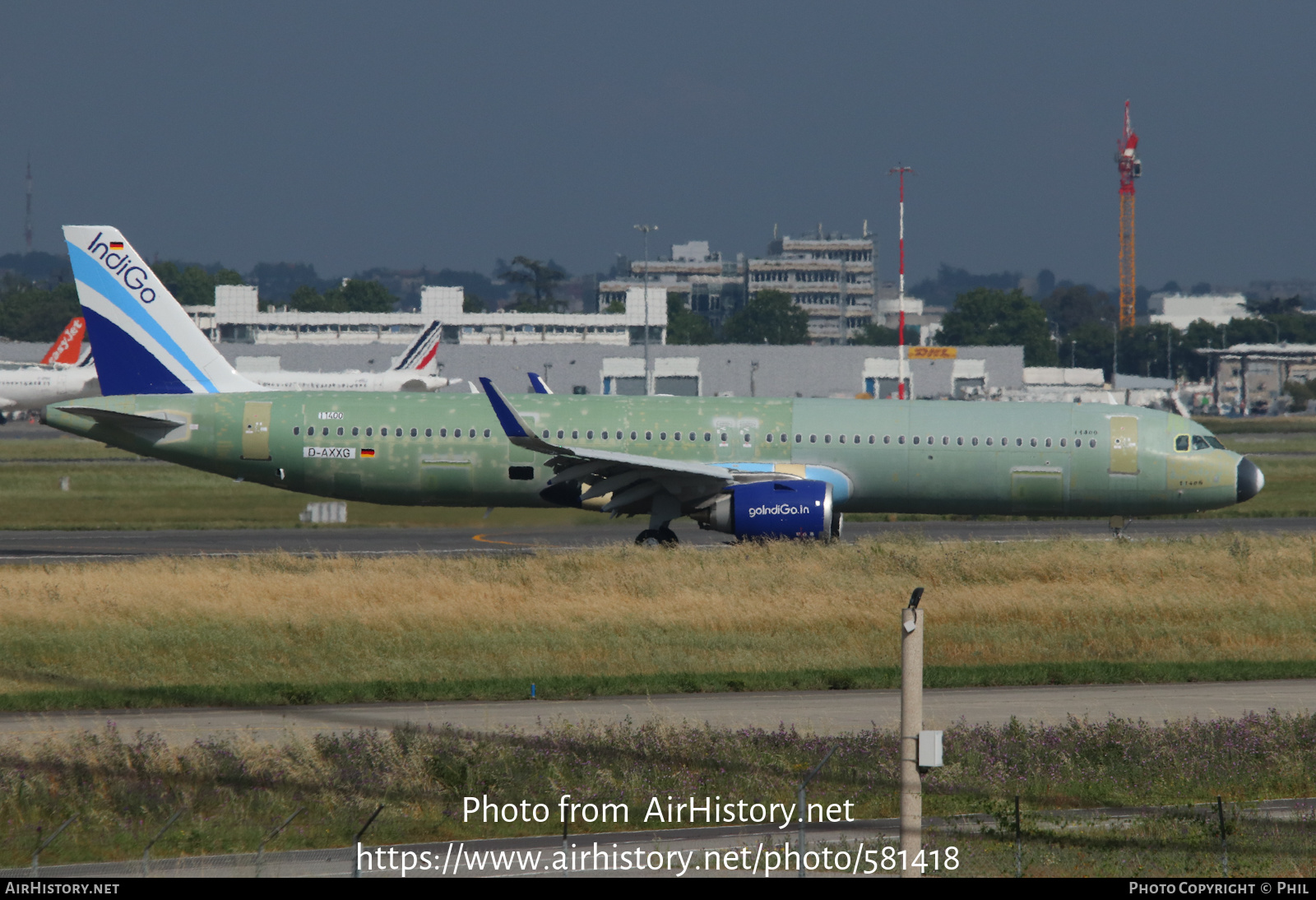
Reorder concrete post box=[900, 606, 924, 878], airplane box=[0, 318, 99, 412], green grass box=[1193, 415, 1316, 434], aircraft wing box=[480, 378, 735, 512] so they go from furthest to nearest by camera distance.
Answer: green grass box=[1193, 415, 1316, 434]
airplane box=[0, 318, 99, 412]
aircraft wing box=[480, 378, 735, 512]
concrete post box=[900, 606, 924, 878]

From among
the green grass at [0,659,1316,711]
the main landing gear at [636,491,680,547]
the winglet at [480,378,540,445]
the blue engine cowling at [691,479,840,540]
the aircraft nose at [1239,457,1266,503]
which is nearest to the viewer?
the green grass at [0,659,1316,711]

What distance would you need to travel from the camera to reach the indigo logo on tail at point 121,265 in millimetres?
37500

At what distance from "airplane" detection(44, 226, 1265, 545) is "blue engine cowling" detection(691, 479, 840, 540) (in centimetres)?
112

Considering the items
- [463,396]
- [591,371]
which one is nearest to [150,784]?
[463,396]

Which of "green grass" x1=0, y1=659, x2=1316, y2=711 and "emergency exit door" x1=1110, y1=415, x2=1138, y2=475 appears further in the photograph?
"emergency exit door" x1=1110, y1=415, x2=1138, y2=475

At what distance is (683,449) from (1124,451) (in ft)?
38.2

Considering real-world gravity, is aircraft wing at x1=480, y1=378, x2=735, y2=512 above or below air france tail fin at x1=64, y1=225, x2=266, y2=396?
below

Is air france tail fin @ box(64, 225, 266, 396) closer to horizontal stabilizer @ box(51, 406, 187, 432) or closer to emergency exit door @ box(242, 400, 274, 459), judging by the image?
horizontal stabilizer @ box(51, 406, 187, 432)

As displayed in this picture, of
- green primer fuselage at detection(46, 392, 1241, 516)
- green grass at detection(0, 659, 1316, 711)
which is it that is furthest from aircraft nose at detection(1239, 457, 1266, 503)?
green grass at detection(0, 659, 1316, 711)

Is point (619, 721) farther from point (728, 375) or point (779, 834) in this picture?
point (728, 375)

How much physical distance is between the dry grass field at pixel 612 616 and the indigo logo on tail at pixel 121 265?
8.47 meters

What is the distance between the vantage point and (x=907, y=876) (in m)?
11.6

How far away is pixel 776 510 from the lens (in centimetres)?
3369

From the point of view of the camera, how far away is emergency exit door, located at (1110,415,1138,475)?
36062 millimetres
